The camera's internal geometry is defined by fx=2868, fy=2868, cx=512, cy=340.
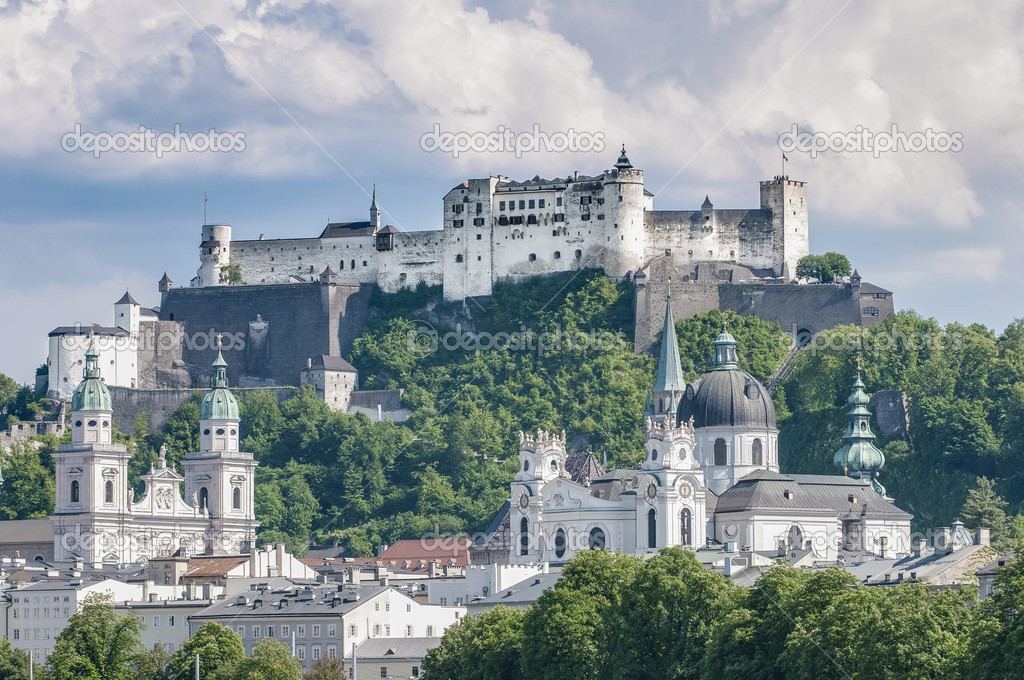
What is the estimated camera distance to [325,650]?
266ft

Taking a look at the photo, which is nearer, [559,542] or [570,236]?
[559,542]

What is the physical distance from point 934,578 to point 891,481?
1130 inches

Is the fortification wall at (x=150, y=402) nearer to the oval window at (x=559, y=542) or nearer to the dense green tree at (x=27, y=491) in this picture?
the dense green tree at (x=27, y=491)

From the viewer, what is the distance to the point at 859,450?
344 feet

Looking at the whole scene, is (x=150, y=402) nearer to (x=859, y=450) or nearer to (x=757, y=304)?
(x=757, y=304)

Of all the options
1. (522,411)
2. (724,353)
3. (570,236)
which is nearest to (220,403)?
(522,411)

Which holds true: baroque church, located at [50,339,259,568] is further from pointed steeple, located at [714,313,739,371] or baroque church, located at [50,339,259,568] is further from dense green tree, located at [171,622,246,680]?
dense green tree, located at [171,622,246,680]

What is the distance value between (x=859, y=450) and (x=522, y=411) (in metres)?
21.4

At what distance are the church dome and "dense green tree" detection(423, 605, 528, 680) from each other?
24.4m

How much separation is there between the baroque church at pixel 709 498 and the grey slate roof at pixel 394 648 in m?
15.2

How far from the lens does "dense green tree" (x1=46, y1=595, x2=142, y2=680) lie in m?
78.1

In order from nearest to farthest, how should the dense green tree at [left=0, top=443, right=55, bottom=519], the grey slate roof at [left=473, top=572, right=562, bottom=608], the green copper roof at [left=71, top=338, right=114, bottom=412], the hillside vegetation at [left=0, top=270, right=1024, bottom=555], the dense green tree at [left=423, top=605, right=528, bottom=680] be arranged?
1. the dense green tree at [left=423, top=605, right=528, bottom=680]
2. the grey slate roof at [left=473, top=572, right=562, bottom=608]
3. the hillside vegetation at [left=0, top=270, right=1024, bottom=555]
4. the green copper roof at [left=71, top=338, right=114, bottom=412]
5. the dense green tree at [left=0, top=443, right=55, bottom=519]

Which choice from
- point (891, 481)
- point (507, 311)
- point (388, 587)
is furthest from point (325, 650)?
point (507, 311)

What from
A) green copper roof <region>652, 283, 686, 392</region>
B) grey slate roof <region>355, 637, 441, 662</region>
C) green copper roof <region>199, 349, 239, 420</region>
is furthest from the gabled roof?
grey slate roof <region>355, 637, 441, 662</region>
